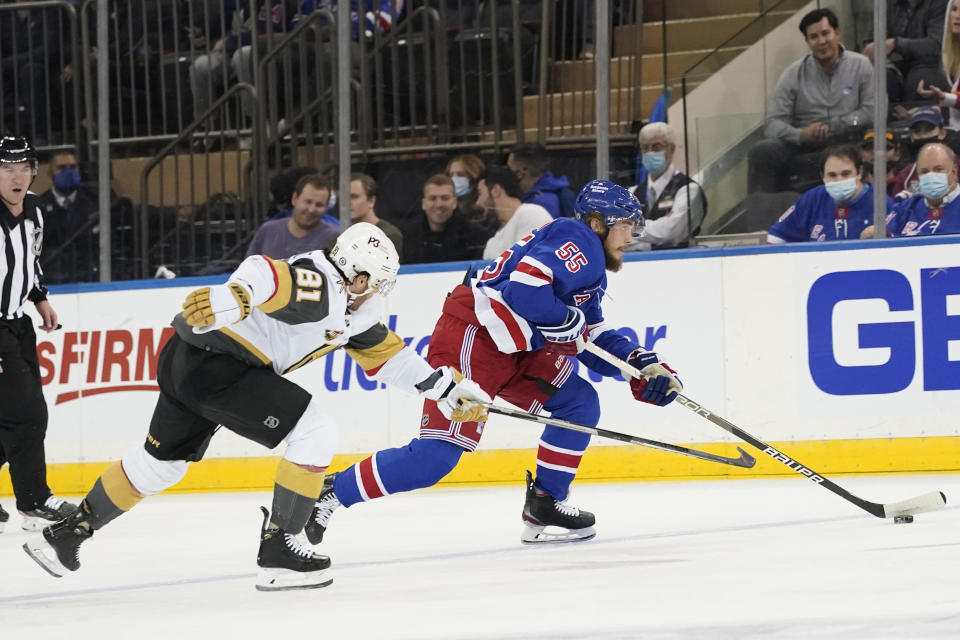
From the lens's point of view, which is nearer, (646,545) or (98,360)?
(646,545)

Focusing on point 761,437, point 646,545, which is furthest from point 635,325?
point 646,545

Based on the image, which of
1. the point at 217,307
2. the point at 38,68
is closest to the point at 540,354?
the point at 217,307

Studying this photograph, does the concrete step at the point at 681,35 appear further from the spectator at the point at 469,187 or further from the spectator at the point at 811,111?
the spectator at the point at 469,187

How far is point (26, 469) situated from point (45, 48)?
11.4ft

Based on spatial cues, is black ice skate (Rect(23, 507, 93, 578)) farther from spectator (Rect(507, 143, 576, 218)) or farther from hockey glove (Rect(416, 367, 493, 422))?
spectator (Rect(507, 143, 576, 218))

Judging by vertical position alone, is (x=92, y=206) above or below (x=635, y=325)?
above

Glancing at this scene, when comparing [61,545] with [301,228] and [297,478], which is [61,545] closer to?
[297,478]

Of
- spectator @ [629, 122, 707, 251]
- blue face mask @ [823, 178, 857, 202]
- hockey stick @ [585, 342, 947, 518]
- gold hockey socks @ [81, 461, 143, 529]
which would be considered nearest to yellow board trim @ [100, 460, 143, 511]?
gold hockey socks @ [81, 461, 143, 529]

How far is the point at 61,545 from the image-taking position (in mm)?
4125

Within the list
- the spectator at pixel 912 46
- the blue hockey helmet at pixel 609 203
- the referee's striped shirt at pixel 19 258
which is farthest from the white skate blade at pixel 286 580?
the spectator at pixel 912 46

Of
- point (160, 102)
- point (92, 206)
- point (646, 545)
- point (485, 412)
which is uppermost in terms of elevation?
point (160, 102)

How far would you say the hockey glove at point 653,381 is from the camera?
194 inches

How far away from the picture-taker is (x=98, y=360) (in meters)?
7.70

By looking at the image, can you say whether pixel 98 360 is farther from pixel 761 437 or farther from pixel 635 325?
pixel 761 437
